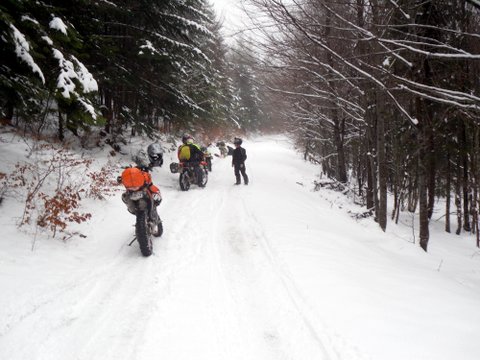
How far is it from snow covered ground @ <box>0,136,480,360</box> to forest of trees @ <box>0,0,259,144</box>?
2584 mm

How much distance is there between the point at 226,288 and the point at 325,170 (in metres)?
19.7

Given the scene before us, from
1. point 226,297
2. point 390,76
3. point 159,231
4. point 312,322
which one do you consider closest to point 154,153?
point 159,231

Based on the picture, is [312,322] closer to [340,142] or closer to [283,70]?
[283,70]

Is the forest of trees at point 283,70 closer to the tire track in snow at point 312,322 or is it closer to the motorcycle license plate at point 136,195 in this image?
the motorcycle license plate at point 136,195

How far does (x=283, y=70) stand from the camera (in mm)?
8703

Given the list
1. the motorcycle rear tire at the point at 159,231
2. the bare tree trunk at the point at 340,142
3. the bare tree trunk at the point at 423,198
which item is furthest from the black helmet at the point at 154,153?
the bare tree trunk at the point at 423,198

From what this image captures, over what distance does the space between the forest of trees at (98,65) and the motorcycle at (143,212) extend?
1.67 metres

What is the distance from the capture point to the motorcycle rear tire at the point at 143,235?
18.9 ft

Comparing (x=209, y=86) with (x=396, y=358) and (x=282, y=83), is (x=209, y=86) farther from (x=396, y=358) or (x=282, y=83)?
(x=396, y=358)

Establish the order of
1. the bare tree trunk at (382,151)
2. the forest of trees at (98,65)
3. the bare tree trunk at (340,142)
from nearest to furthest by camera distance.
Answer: the forest of trees at (98,65) < the bare tree trunk at (382,151) < the bare tree trunk at (340,142)

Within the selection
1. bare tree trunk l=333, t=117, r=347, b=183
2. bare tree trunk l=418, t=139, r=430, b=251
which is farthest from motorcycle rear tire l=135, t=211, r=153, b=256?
bare tree trunk l=333, t=117, r=347, b=183

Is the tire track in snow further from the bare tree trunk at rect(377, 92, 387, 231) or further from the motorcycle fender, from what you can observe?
the bare tree trunk at rect(377, 92, 387, 231)

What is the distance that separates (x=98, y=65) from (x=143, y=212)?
7.21 m

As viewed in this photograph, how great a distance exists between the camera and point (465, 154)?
11188 millimetres
